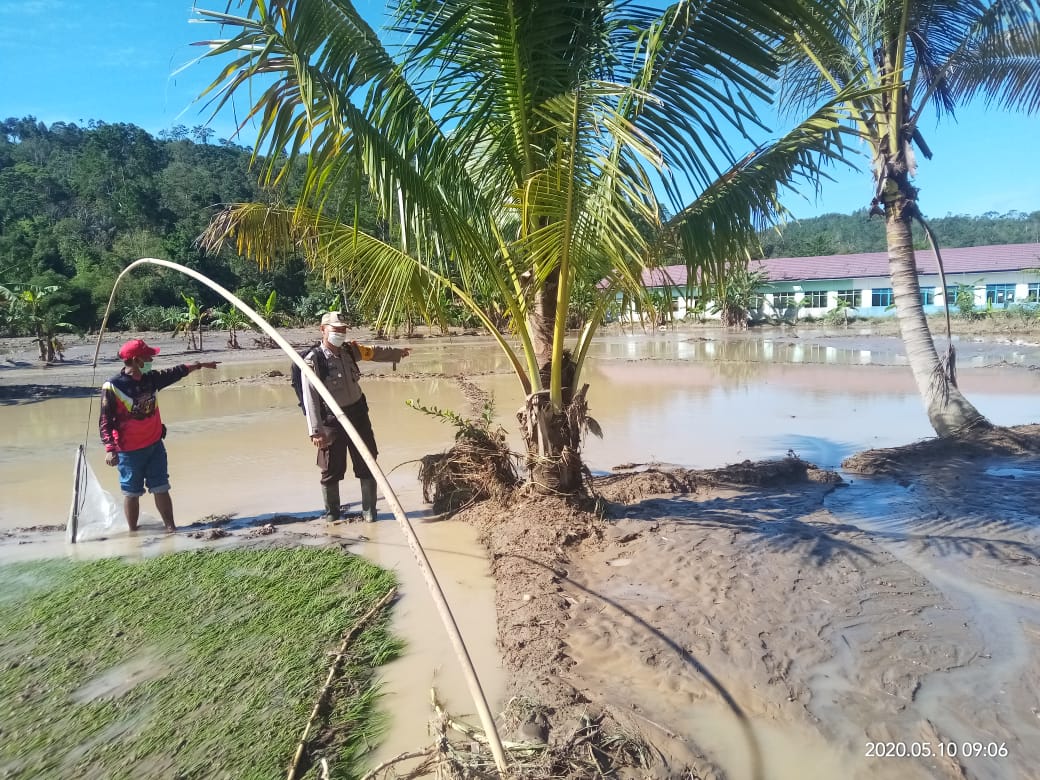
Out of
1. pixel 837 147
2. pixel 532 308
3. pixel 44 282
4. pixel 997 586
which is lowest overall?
pixel 997 586

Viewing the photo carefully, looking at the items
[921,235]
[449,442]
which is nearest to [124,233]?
[449,442]

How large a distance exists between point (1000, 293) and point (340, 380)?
1658 inches

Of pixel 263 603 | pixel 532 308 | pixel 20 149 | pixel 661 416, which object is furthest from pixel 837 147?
pixel 20 149

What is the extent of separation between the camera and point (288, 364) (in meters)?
22.2

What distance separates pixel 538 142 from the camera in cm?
439

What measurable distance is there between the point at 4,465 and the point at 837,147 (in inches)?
397

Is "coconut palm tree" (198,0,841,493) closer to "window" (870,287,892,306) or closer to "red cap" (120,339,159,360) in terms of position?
"red cap" (120,339,159,360)

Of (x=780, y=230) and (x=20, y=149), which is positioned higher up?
(x=20, y=149)

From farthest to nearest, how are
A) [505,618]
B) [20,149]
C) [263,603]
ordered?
[20,149], [263,603], [505,618]

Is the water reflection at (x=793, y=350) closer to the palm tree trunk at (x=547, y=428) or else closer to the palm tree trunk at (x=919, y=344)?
the palm tree trunk at (x=919, y=344)

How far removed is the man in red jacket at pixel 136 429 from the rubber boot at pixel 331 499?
4.12 feet

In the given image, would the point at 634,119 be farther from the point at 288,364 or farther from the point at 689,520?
the point at 288,364

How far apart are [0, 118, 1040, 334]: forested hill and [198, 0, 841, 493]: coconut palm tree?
17242 millimetres

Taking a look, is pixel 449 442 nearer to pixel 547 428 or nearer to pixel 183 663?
pixel 547 428
